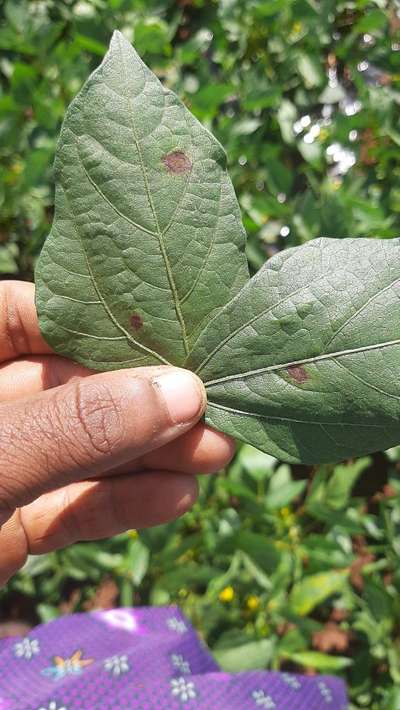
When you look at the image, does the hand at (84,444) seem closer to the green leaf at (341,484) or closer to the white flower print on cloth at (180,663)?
the white flower print on cloth at (180,663)

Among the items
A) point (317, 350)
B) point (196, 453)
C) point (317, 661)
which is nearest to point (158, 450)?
point (196, 453)

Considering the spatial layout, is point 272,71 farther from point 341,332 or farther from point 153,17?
point 341,332

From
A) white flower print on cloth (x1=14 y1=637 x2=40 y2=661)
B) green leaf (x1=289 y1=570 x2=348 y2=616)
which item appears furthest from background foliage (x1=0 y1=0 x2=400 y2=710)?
white flower print on cloth (x1=14 y1=637 x2=40 y2=661)

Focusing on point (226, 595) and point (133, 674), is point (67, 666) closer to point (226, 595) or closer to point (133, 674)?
point (133, 674)

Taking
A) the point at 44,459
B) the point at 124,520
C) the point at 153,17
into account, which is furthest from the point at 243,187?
the point at 44,459

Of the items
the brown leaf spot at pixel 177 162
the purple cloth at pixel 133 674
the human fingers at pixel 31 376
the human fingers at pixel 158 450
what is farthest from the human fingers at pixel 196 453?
the purple cloth at pixel 133 674
